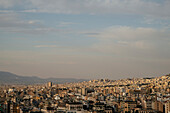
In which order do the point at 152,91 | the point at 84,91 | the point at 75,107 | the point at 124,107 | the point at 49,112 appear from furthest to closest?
the point at 84,91 < the point at 152,91 < the point at 124,107 < the point at 75,107 < the point at 49,112

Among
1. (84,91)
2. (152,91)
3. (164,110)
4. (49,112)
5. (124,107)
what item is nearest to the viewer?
(49,112)

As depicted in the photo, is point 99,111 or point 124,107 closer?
point 99,111

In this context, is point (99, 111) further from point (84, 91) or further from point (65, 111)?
point (84, 91)

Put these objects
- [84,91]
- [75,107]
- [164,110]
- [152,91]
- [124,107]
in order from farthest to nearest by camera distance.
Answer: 1. [84,91]
2. [152,91]
3. [124,107]
4. [164,110]
5. [75,107]

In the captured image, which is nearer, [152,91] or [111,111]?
[111,111]

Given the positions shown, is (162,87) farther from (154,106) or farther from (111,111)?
(111,111)

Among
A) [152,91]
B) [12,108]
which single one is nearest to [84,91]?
[152,91]

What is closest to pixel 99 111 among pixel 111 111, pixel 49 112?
pixel 111 111

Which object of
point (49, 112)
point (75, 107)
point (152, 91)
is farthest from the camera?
point (152, 91)
